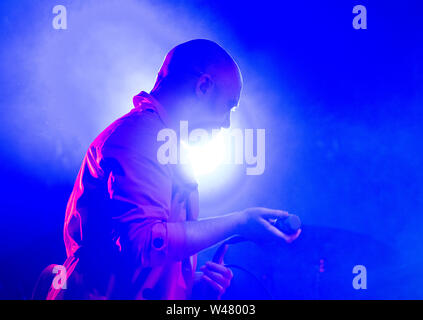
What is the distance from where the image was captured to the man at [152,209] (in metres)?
1.20

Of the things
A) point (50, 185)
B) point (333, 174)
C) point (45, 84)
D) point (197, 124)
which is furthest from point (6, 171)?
point (333, 174)

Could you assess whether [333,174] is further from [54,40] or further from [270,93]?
[54,40]

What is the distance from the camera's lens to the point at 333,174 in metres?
1.71

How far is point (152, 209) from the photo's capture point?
1.19 metres

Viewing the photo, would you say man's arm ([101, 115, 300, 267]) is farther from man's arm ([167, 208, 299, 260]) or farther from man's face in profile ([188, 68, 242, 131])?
man's face in profile ([188, 68, 242, 131])

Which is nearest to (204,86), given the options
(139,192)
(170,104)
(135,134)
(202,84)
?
(202,84)

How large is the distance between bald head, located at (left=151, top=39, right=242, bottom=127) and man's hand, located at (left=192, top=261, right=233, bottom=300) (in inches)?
20.9

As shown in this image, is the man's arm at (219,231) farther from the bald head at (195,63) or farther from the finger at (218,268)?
the bald head at (195,63)

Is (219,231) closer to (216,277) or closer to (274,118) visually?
(216,277)

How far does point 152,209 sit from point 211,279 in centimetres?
48

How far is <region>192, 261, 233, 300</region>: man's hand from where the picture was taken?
1514 mm

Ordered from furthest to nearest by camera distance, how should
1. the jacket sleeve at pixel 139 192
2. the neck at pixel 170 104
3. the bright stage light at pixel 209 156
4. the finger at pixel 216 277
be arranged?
the bright stage light at pixel 209 156 → the finger at pixel 216 277 → the neck at pixel 170 104 → the jacket sleeve at pixel 139 192

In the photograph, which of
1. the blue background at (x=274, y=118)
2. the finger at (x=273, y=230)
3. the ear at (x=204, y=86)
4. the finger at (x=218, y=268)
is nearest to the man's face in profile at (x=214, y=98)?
the ear at (x=204, y=86)
